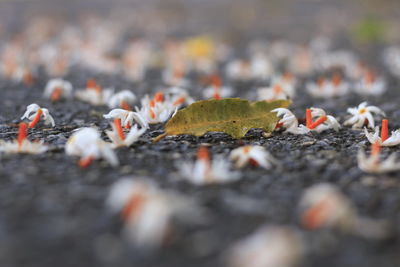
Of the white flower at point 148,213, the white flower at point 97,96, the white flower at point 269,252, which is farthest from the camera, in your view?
the white flower at point 97,96

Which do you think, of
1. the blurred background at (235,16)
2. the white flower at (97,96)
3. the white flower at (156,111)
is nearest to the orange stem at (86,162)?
the white flower at (156,111)

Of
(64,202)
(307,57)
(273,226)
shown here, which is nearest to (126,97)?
(64,202)

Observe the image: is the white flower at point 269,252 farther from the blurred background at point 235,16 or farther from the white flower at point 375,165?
the blurred background at point 235,16

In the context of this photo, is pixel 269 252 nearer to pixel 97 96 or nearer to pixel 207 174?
pixel 207 174

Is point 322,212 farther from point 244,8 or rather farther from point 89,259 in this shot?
point 244,8

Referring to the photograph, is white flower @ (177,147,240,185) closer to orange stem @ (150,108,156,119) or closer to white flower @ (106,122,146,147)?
white flower @ (106,122,146,147)

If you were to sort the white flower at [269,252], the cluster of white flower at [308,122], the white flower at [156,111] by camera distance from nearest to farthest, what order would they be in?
the white flower at [269,252]
the cluster of white flower at [308,122]
the white flower at [156,111]
